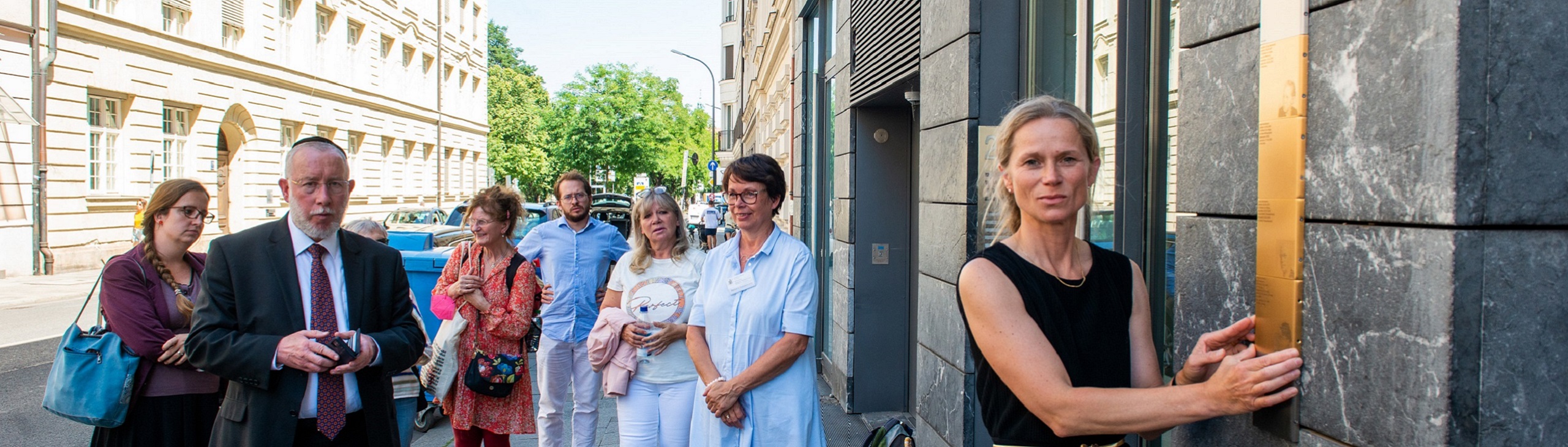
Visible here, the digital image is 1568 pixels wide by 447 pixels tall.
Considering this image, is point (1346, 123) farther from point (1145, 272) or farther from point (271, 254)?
point (271, 254)

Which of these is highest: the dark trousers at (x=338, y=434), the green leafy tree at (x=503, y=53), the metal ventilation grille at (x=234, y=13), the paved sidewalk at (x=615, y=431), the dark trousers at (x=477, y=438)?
the green leafy tree at (x=503, y=53)

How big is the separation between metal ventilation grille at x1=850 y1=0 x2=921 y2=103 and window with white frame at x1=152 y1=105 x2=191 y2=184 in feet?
70.2

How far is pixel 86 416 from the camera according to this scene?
3607 mm

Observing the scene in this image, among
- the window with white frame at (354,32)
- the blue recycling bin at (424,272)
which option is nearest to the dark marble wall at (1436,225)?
the blue recycling bin at (424,272)

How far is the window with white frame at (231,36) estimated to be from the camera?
81.5 ft

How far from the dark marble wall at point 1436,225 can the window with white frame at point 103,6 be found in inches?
932

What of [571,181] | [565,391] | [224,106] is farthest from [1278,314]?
[224,106]

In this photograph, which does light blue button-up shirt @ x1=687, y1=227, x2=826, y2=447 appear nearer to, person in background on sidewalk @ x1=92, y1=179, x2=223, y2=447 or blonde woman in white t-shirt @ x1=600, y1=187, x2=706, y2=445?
blonde woman in white t-shirt @ x1=600, y1=187, x2=706, y2=445

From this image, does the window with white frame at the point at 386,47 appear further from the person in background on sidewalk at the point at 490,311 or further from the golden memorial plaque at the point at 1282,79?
the golden memorial plaque at the point at 1282,79

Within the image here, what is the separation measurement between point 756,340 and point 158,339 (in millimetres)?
2378

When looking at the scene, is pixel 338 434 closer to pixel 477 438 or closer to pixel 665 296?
pixel 665 296

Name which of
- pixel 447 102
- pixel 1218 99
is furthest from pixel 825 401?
pixel 447 102

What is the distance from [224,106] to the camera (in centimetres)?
2462

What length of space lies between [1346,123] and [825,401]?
620 centimetres
